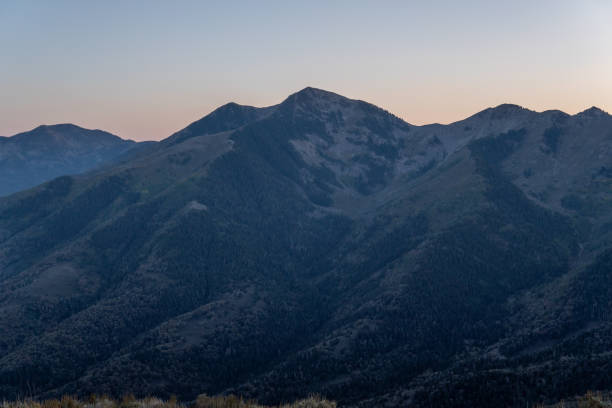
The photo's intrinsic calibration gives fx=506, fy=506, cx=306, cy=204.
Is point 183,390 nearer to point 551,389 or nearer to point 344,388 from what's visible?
point 344,388

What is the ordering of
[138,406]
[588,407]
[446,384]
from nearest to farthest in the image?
[138,406]
[588,407]
[446,384]

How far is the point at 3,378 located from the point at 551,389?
19353 cm

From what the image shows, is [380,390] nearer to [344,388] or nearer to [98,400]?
[344,388]

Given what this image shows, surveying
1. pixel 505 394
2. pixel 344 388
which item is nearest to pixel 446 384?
pixel 505 394

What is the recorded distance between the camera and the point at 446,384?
134 m

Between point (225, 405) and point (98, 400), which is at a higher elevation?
point (98, 400)

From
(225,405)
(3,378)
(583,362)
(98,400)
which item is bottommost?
(583,362)

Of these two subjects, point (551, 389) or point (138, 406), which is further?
point (551, 389)

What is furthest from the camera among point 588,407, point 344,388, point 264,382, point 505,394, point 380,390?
→ point 264,382

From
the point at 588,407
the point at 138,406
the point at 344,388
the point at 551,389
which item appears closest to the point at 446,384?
the point at 551,389

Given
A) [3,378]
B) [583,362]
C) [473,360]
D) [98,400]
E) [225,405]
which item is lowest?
[473,360]

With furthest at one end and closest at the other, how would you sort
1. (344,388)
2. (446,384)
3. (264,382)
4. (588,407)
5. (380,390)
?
(264,382), (344,388), (380,390), (446,384), (588,407)

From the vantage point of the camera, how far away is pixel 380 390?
172 meters

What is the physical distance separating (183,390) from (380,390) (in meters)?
79.6
